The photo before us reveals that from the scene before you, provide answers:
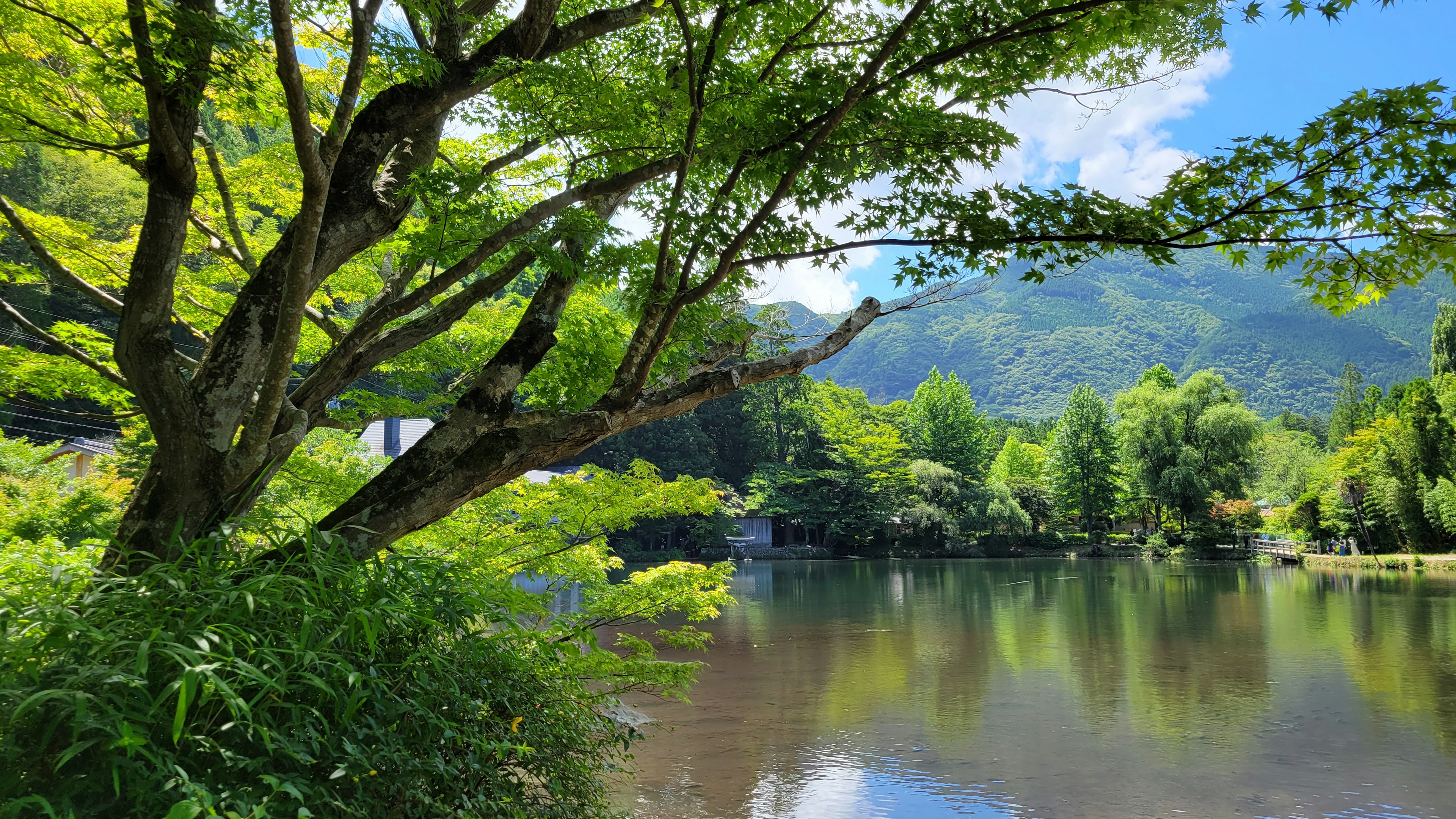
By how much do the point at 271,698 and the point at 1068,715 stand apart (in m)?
9.69

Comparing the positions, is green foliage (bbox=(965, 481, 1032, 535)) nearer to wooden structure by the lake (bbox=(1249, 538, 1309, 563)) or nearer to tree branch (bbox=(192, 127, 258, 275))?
wooden structure by the lake (bbox=(1249, 538, 1309, 563))

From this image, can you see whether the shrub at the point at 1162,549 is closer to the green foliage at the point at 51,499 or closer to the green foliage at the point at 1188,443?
the green foliage at the point at 1188,443

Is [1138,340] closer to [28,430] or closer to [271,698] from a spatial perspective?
[28,430]

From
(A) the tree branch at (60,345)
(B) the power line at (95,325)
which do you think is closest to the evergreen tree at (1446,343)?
(A) the tree branch at (60,345)

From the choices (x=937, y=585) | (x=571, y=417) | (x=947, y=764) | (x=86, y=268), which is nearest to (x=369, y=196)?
(x=571, y=417)

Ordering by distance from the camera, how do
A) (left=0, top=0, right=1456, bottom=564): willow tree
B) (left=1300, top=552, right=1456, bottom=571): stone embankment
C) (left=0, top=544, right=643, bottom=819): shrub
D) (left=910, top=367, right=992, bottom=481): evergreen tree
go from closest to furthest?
(left=0, top=544, right=643, bottom=819): shrub
(left=0, top=0, right=1456, bottom=564): willow tree
(left=1300, top=552, right=1456, bottom=571): stone embankment
(left=910, top=367, right=992, bottom=481): evergreen tree

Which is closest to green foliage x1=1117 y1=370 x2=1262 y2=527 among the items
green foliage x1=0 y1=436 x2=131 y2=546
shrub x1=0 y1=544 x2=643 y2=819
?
green foliage x1=0 y1=436 x2=131 y2=546

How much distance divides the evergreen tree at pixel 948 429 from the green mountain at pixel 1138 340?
67068 millimetres

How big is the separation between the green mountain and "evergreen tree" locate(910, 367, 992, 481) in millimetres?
67068

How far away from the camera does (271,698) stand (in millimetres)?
2016

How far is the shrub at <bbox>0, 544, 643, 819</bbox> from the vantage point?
1774 millimetres

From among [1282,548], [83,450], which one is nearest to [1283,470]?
[1282,548]

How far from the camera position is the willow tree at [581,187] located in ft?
9.75

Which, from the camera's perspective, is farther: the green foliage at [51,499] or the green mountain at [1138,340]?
the green mountain at [1138,340]
